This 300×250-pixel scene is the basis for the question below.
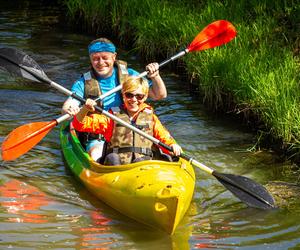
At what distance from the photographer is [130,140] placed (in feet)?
18.6

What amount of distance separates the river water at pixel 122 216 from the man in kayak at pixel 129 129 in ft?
1.50

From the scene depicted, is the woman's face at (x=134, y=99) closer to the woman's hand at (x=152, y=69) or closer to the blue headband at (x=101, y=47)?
the woman's hand at (x=152, y=69)

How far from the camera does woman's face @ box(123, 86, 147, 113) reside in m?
5.51

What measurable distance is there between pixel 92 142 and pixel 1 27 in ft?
21.3

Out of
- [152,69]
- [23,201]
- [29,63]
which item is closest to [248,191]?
[152,69]

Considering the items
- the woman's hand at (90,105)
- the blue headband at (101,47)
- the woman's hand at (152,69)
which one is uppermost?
the blue headband at (101,47)

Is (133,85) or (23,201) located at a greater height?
(133,85)

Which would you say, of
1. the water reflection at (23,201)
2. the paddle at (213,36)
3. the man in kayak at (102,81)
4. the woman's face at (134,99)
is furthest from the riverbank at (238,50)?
the water reflection at (23,201)

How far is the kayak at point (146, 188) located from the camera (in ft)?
15.8

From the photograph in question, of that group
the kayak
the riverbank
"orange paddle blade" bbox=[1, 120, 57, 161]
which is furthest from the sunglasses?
the riverbank

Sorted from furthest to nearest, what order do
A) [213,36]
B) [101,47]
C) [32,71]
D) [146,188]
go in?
[213,36]
[32,71]
[101,47]
[146,188]

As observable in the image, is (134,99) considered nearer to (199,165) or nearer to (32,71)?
(199,165)

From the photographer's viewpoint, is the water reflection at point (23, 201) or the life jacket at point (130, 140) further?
the life jacket at point (130, 140)

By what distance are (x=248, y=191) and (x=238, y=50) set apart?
2905mm
